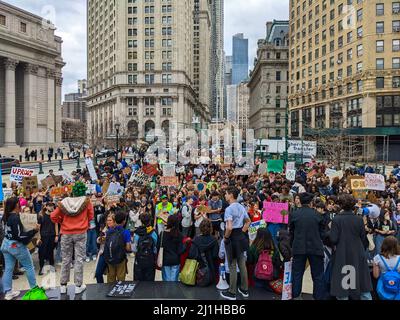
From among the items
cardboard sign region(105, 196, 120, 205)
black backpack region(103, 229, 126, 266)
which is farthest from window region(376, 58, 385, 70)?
black backpack region(103, 229, 126, 266)

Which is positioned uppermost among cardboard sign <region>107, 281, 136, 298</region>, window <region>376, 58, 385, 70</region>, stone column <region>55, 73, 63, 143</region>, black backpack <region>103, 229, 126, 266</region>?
window <region>376, 58, 385, 70</region>

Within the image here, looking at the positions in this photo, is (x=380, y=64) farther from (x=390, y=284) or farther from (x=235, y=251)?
(x=235, y=251)

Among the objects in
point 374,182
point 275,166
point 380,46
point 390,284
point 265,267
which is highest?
point 380,46

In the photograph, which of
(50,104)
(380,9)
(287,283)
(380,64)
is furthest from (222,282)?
(50,104)

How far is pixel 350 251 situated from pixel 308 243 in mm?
693

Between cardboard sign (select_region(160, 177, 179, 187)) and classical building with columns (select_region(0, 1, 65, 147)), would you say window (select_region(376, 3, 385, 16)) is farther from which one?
classical building with columns (select_region(0, 1, 65, 147))

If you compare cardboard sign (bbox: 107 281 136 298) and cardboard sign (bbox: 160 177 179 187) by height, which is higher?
cardboard sign (bbox: 160 177 179 187)

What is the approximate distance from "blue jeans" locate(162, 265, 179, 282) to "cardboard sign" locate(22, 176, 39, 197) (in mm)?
8505

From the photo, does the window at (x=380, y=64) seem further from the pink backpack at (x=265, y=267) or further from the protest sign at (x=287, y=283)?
the protest sign at (x=287, y=283)

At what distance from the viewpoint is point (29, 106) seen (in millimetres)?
56188

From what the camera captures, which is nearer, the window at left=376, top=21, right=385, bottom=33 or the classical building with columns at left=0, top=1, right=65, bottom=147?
the window at left=376, top=21, right=385, bottom=33

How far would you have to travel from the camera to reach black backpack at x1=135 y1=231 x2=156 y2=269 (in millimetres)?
6668

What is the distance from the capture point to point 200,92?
6152 inches

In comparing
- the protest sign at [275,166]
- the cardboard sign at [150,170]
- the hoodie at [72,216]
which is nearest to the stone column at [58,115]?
the cardboard sign at [150,170]
